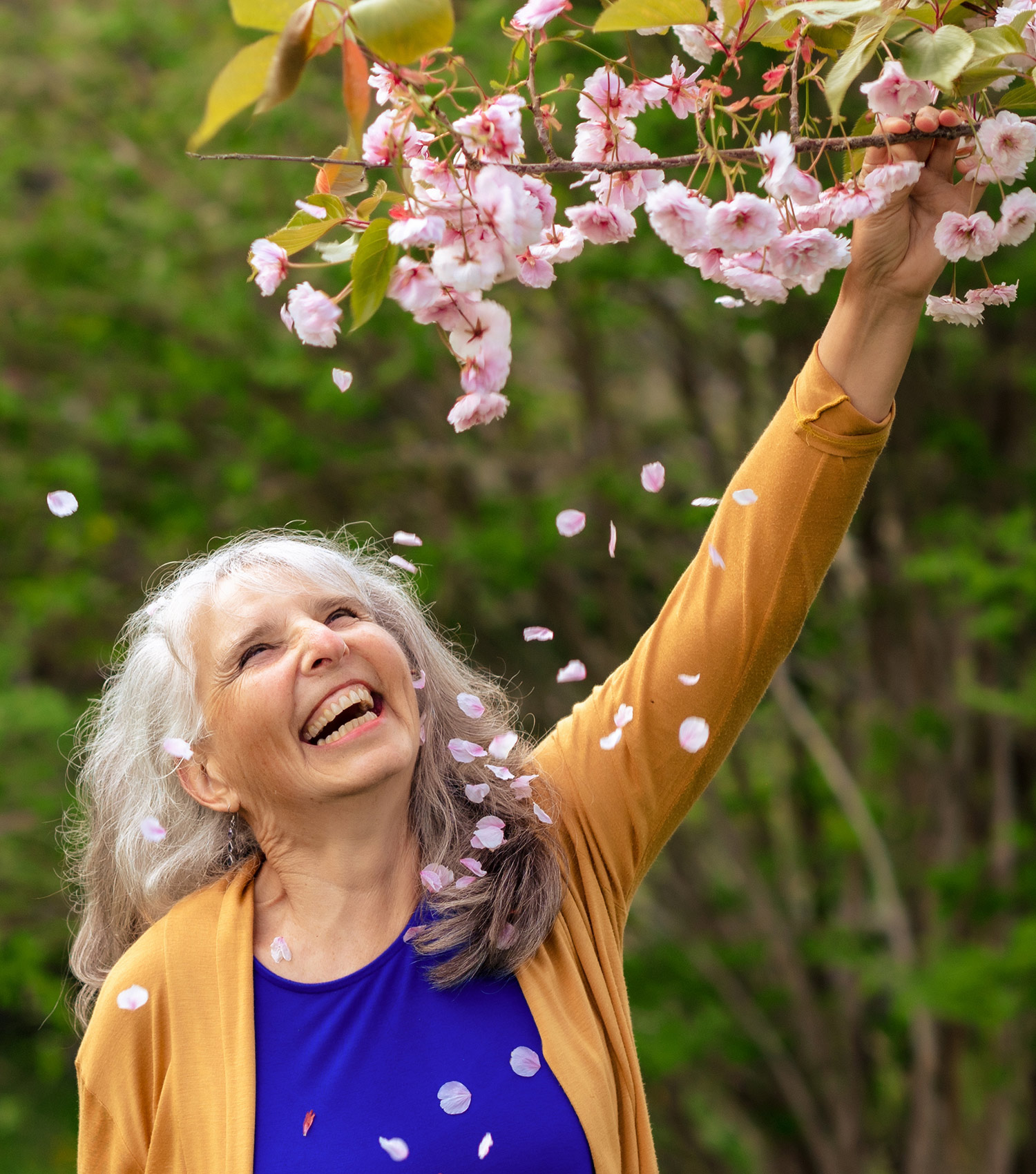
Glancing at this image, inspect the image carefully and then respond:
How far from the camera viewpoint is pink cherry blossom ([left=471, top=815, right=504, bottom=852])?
1807 millimetres

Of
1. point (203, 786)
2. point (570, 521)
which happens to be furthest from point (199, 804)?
point (570, 521)

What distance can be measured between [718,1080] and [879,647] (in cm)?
234

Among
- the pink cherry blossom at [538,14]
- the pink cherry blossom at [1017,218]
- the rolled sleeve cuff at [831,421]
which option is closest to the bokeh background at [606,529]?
the rolled sleeve cuff at [831,421]

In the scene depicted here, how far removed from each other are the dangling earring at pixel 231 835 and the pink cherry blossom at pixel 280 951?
9.1 inches

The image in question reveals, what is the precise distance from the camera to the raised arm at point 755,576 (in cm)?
141

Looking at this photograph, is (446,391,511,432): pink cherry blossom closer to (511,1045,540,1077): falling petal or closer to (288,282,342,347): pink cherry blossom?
(288,282,342,347): pink cherry blossom

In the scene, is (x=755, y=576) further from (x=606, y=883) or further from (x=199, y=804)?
(x=199, y=804)

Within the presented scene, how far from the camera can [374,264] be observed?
1.17 m

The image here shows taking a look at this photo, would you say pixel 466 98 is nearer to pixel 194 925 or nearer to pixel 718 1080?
pixel 194 925

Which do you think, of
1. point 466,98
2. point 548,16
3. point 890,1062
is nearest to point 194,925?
point 548,16

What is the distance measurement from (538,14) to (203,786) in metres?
1.18

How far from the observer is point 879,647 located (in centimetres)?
596

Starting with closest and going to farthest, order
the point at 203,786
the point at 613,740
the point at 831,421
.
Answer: the point at 831,421
the point at 613,740
the point at 203,786

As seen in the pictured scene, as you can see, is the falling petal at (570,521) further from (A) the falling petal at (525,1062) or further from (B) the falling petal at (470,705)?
(A) the falling petal at (525,1062)
